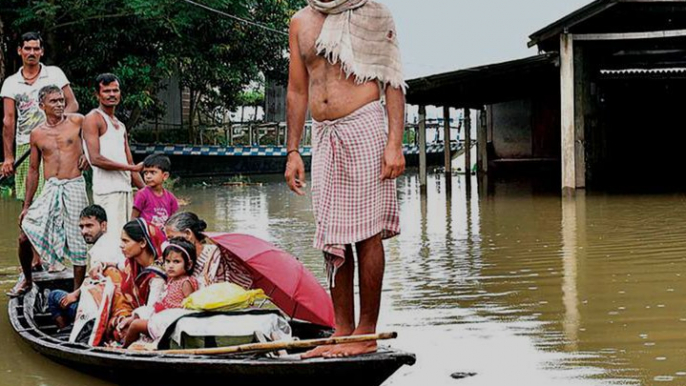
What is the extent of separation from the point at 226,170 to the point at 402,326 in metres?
24.1

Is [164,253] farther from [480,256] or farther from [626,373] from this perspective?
[480,256]

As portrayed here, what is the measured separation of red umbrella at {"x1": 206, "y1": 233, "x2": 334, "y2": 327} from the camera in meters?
5.79

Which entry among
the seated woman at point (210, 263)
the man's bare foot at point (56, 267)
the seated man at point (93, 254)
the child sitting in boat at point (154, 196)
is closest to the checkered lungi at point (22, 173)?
the man's bare foot at point (56, 267)

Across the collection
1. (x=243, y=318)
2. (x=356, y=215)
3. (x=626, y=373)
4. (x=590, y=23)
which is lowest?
(x=626, y=373)

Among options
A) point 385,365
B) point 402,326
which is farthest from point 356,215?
point 402,326

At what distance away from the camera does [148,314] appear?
18.4ft

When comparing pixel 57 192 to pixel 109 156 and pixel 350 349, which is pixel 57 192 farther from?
pixel 350 349

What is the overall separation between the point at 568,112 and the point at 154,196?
10.6 metres

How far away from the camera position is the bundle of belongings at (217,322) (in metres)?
5.04

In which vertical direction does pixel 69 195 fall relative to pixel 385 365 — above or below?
above

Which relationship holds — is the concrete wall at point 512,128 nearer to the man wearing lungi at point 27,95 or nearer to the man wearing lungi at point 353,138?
the man wearing lungi at point 27,95

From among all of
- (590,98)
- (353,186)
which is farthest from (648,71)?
(353,186)

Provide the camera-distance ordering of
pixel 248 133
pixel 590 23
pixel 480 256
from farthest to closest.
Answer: pixel 248 133 → pixel 590 23 → pixel 480 256

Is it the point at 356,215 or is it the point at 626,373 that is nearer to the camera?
the point at 356,215
